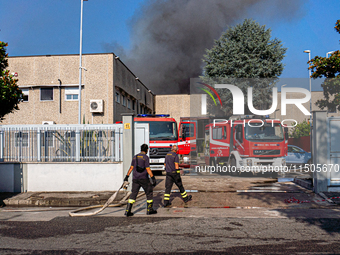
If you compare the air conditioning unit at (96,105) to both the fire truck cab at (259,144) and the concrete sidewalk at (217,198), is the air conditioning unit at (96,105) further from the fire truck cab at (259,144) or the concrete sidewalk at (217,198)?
the concrete sidewalk at (217,198)

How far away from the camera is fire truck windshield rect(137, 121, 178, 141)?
15234 mm

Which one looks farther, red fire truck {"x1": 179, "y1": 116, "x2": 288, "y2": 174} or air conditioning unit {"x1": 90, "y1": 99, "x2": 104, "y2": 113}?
air conditioning unit {"x1": 90, "y1": 99, "x2": 104, "y2": 113}

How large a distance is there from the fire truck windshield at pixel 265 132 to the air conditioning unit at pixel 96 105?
516 inches

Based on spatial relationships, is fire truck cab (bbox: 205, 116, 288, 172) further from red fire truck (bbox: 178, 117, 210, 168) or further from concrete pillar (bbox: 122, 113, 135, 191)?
concrete pillar (bbox: 122, 113, 135, 191)

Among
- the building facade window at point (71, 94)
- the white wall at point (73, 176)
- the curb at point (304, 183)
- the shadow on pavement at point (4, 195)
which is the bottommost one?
the shadow on pavement at point (4, 195)

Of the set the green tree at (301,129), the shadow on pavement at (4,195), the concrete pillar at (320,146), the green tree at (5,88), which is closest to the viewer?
the green tree at (5,88)

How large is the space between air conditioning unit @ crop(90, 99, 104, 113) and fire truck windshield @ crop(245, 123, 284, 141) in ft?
43.0

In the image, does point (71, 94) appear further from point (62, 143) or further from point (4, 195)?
point (4, 195)

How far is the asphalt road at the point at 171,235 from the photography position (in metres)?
4.81

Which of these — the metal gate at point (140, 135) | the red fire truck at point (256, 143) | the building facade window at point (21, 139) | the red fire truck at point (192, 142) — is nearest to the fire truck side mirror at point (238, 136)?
the red fire truck at point (256, 143)

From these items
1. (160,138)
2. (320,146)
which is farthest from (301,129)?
(160,138)

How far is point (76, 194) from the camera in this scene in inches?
400

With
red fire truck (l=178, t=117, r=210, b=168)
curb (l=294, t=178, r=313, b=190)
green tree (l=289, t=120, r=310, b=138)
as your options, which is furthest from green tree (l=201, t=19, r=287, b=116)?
curb (l=294, t=178, r=313, b=190)

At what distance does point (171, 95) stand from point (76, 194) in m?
34.4
